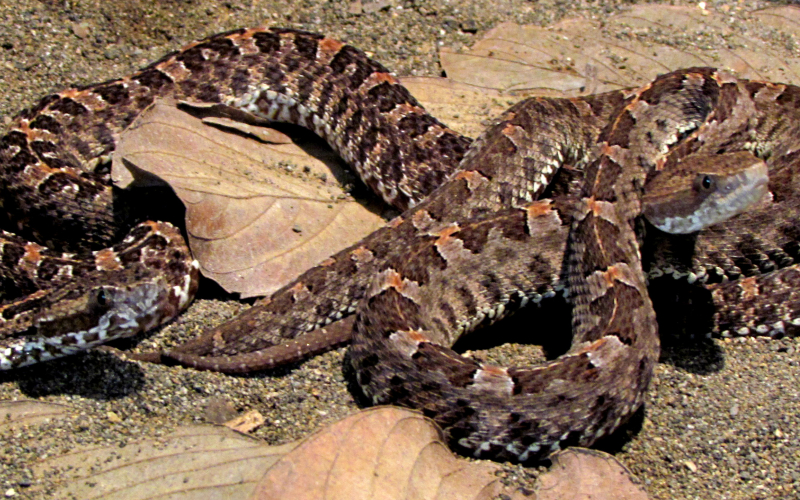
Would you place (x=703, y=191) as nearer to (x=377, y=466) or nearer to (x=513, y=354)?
(x=513, y=354)

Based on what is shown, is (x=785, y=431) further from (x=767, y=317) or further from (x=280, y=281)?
(x=280, y=281)

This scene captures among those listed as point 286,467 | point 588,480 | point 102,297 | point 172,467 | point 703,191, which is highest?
point 703,191

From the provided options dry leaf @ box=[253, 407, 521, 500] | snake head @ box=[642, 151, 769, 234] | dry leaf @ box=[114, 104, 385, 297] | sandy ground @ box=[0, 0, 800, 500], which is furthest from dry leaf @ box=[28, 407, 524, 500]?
snake head @ box=[642, 151, 769, 234]

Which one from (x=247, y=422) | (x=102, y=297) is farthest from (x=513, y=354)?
(x=102, y=297)

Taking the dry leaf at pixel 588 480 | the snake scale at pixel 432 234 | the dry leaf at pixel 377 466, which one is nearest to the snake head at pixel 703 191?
the snake scale at pixel 432 234

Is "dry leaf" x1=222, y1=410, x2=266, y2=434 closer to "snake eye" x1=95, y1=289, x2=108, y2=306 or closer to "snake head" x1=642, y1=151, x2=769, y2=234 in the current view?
"snake eye" x1=95, y1=289, x2=108, y2=306

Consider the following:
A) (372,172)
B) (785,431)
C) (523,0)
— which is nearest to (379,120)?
(372,172)
